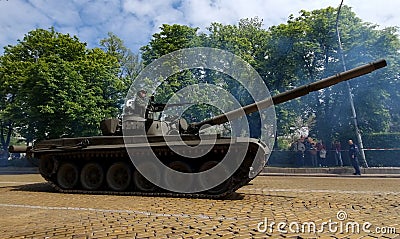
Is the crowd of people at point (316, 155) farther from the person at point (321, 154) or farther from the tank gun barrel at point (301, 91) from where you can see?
the tank gun barrel at point (301, 91)

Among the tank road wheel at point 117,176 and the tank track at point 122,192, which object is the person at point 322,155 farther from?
the tank road wheel at point 117,176

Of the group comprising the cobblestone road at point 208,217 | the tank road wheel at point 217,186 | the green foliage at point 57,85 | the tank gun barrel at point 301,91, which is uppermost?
the green foliage at point 57,85

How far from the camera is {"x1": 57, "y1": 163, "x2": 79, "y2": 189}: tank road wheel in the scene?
36.2 ft

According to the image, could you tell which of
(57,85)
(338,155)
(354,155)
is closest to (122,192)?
(354,155)

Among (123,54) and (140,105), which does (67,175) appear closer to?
(140,105)

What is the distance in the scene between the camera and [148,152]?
9.69 metres

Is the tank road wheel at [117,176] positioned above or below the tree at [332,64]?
below

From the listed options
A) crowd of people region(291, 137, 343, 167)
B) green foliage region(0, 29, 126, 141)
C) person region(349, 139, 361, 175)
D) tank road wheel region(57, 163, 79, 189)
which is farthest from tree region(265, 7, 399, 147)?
tank road wheel region(57, 163, 79, 189)

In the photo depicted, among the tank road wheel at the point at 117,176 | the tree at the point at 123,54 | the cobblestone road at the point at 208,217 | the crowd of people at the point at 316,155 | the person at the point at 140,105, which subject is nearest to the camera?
the cobblestone road at the point at 208,217

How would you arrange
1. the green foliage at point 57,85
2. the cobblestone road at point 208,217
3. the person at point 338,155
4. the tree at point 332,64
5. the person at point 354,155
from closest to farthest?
1. the cobblestone road at point 208,217
2. the person at point 354,155
3. the person at point 338,155
4. the green foliage at point 57,85
5. the tree at point 332,64

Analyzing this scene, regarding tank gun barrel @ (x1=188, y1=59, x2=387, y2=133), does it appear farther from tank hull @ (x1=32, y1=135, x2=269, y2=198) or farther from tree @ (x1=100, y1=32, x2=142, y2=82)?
tree @ (x1=100, y1=32, x2=142, y2=82)

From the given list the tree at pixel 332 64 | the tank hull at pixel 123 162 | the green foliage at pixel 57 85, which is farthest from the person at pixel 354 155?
the green foliage at pixel 57 85

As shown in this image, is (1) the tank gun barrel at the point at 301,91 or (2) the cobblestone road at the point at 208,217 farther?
(1) the tank gun barrel at the point at 301,91

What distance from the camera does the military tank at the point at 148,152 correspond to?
874 centimetres
